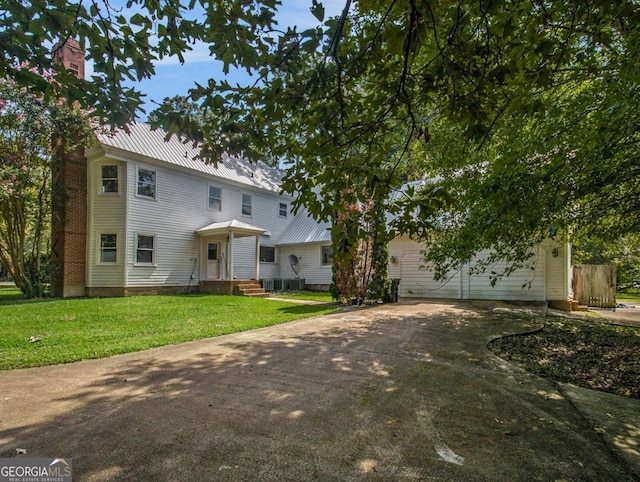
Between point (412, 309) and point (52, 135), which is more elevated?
point (52, 135)

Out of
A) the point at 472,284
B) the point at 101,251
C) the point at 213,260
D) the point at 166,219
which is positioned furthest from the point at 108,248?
the point at 472,284

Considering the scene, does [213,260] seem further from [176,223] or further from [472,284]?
[472,284]

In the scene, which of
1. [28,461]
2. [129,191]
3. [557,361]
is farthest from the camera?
[129,191]

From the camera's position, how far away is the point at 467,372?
448cm

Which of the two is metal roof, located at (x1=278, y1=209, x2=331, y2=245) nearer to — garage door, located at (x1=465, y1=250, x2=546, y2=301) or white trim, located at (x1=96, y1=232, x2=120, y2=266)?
garage door, located at (x1=465, y1=250, x2=546, y2=301)

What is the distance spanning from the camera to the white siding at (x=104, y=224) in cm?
1390

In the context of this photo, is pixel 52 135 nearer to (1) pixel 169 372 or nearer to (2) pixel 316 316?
(2) pixel 316 316

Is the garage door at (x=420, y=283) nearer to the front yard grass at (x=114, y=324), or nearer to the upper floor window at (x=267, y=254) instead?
the front yard grass at (x=114, y=324)

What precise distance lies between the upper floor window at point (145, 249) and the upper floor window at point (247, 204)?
Result: 5.09 metres

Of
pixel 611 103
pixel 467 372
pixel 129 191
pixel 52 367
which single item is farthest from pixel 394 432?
pixel 129 191

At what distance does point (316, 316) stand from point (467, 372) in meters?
5.14

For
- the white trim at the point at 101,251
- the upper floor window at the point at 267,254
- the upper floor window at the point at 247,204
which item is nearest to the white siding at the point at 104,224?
the white trim at the point at 101,251

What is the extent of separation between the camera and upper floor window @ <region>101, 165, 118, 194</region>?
1409 centimetres

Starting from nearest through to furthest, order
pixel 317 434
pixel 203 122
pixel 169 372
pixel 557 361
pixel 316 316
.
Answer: pixel 317 434 → pixel 203 122 → pixel 169 372 → pixel 557 361 → pixel 316 316
